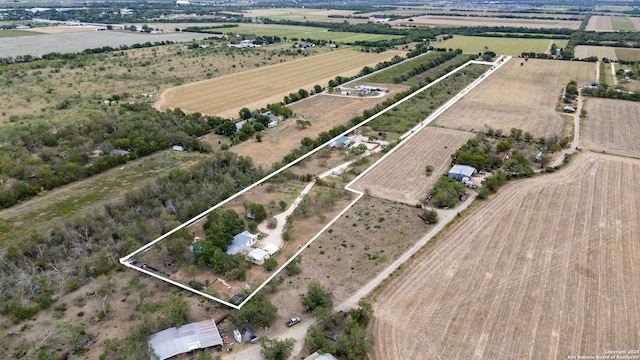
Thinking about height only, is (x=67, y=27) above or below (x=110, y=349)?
above

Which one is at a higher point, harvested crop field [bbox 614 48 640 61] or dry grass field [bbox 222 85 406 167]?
harvested crop field [bbox 614 48 640 61]

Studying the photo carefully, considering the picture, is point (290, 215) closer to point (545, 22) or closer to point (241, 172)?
point (241, 172)

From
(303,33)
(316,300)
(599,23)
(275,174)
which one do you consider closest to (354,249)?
(316,300)

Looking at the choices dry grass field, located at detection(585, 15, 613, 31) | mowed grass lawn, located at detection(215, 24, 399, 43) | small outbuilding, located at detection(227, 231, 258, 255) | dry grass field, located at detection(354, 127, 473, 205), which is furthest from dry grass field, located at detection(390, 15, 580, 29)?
small outbuilding, located at detection(227, 231, 258, 255)

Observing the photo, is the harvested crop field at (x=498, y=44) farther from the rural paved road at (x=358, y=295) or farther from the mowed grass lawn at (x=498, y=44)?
the rural paved road at (x=358, y=295)

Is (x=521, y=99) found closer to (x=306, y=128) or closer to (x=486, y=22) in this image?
(x=306, y=128)

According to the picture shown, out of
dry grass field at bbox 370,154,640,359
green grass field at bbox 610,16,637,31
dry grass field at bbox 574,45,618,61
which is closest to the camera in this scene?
dry grass field at bbox 370,154,640,359

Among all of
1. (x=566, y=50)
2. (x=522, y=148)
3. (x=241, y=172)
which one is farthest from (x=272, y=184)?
(x=566, y=50)

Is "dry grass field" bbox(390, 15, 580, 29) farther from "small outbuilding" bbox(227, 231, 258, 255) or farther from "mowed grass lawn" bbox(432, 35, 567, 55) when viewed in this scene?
"small outbuilding" bbox(227, 231, 258, 255)
